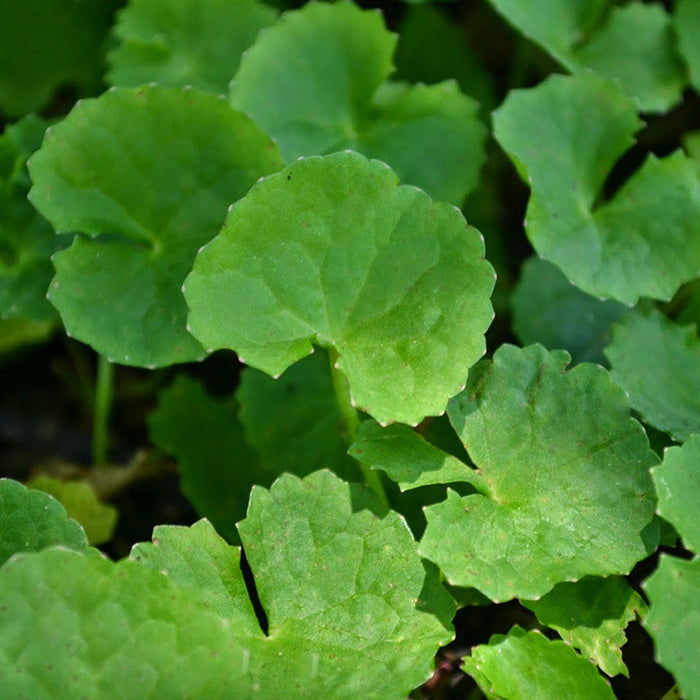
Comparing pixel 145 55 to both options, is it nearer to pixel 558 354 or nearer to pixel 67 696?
pixel 558 354

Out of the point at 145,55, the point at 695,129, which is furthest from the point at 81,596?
the point at 695,129

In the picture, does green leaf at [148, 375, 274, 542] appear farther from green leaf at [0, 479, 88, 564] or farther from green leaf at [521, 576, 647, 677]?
green leaf at [521, 576, 647, 677]

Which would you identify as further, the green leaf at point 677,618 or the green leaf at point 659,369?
the green leaf at point 659,369

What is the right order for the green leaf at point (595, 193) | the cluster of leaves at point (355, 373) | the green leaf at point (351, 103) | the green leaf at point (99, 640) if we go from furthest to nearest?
the green leaf at point (351, 103)
the green leaf at point (595, 193)
the cluster of leaves at point (355, 373)
the green leaf at point (99, 640)

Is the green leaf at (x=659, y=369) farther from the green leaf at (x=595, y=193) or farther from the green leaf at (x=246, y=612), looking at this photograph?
the green leaf at (x=246, y=612)

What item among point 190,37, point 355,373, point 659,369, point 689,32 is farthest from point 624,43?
point 355,373

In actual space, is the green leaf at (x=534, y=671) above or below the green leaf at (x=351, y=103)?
below

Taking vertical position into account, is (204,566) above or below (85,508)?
above

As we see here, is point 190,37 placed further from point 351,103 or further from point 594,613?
point 594,613

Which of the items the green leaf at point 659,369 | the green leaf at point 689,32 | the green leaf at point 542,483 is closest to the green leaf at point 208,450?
the green leaf at point 542,483
